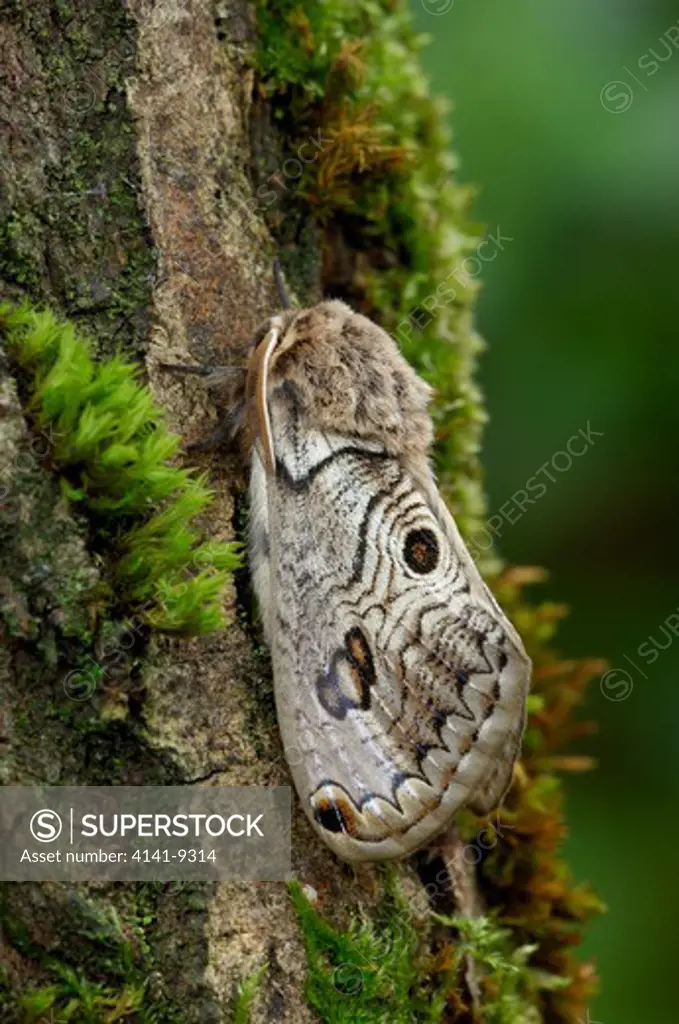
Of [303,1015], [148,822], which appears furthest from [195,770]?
[303,1015]

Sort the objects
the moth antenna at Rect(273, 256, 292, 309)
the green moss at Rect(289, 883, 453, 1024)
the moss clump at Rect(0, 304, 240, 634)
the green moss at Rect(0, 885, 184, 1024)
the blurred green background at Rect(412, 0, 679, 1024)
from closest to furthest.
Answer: the green moss at Rect(0, 885, 184, 1024), the moss clump at Rect(0, 304, 240, 634), the green moss at Rect(289, 883, 453, 1024), the moth antenna at Rect(273, 256, 292, 309), the blurred green background at Rect(412, 0, 679, 1024)

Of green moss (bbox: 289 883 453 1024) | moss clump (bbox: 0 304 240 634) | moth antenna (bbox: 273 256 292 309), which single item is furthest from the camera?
moth antenna (bbox: 273 256 292 309)

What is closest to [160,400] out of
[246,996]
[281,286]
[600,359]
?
[281,286]

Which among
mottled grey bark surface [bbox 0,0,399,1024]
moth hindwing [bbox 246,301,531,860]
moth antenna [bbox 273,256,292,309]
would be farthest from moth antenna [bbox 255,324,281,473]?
moth antenna [bbox 273,256,292,309]

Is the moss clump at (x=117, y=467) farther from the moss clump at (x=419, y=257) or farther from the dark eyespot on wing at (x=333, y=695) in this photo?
the moss clump at (x=419, y=257)

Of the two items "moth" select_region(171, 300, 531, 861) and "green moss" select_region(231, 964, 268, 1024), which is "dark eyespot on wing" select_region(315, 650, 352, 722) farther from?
"green moss" select_region(231, 964, 268, 1024)
